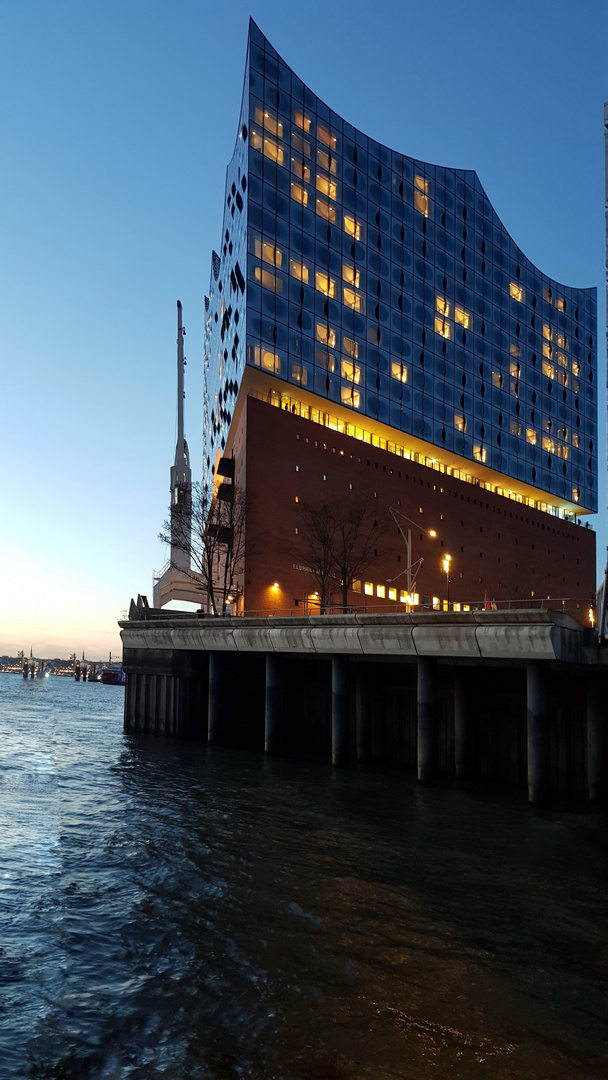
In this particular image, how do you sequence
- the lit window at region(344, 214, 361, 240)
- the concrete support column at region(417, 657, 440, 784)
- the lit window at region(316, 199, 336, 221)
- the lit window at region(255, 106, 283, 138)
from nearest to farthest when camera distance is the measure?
the concrete support column at region(417, 657, 440, 784) → the lit window at region(255, 106, 283, 138) → the lit window at region(316, 199, 336, 221) → the lit window at region(344, 214, 361, 240)

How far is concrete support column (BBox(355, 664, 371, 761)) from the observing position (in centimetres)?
3719

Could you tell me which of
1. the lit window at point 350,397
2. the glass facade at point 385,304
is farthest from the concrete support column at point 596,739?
the lit window at point 350,397

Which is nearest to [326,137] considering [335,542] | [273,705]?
[335,542]

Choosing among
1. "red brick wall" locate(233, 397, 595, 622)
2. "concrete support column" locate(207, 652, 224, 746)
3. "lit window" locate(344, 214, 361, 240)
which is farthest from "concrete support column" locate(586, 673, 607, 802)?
"lit window" locate(344, 214, 361, 240)

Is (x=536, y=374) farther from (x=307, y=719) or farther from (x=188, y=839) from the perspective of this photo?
(x=188, y=839)

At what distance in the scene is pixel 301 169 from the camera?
7150 centimetres

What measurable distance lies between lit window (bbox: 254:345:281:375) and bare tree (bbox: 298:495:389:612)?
13.1 meters

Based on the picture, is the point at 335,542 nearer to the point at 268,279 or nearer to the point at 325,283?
the point at 268,279

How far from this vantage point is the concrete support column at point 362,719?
122ft

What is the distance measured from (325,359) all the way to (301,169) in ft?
63.4

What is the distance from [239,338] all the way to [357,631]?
44.6 m

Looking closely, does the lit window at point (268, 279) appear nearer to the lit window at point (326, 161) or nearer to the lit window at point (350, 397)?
the lit window at point (350, 397)

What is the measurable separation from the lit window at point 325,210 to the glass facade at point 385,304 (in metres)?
0.18

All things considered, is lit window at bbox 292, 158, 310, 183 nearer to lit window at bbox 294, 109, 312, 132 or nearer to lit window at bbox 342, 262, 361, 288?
lit window at bbox 294, 109, 312, 132
